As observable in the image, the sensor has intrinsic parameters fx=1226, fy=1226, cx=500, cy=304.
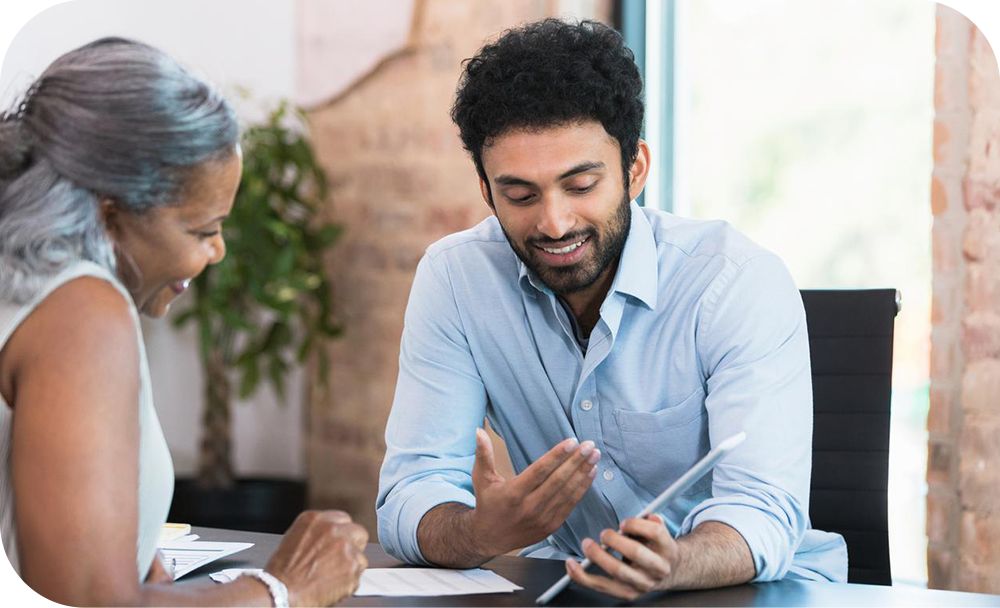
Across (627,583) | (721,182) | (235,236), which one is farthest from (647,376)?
(235,236)

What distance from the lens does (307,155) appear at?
389 centimetres

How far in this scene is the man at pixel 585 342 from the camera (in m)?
1.71

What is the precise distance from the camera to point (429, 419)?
1.88m

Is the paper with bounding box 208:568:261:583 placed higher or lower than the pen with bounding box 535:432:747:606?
lower

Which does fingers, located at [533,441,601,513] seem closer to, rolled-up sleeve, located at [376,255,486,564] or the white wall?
rolled-up sleeve, located at [376,255,486,564]

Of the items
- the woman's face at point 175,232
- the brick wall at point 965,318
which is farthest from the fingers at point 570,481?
Result: the brick wall at point 965,318

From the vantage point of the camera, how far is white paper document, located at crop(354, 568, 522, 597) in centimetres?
149

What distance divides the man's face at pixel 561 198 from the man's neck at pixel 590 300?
4 cm

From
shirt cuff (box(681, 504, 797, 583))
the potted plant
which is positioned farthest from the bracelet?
the potted plant

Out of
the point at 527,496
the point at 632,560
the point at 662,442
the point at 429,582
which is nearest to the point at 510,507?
the point at 527,496

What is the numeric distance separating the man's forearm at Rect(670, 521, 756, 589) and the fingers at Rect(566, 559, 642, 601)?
74 mm

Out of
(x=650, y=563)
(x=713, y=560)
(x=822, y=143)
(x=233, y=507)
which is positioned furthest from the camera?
(x=233, y=507)

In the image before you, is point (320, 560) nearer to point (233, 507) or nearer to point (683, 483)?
point (683, 483)

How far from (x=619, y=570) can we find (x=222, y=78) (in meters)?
3.24
